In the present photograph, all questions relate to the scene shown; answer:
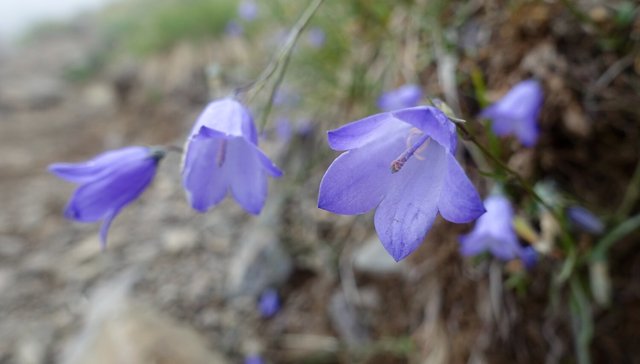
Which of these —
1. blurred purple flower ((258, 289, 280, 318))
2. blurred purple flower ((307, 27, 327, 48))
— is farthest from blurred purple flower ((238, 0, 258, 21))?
blurred purple flower ((258, 289, 280, 318))

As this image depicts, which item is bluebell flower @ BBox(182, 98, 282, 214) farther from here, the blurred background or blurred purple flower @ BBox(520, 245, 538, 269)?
blurred purple flower @ BBox(520, 245, 538, 269)

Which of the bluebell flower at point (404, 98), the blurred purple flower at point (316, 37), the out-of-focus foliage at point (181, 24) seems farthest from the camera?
the out-of-focus foliage at point (181, 24)

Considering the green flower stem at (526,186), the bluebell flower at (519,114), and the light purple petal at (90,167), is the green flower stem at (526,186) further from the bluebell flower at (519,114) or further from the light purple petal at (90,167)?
the light purple petal at (90,167)

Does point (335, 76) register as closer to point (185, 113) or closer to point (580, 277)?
point (580, 277)

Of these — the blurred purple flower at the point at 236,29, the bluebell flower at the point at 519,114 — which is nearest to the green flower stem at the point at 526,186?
the bluebell flower at the point at 519,114

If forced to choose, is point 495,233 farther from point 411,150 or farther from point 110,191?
point 110,191

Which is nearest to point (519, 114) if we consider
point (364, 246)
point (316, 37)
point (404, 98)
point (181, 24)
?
point (404, 98)
